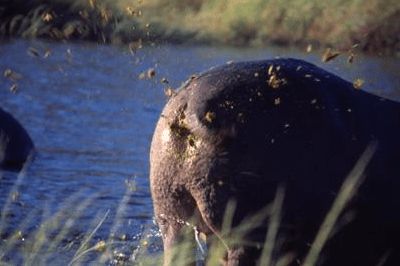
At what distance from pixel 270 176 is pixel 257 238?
11.3 inches

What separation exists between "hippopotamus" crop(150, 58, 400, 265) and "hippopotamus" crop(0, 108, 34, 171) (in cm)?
672

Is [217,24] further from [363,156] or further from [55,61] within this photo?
[363,156]

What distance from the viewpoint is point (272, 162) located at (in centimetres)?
627

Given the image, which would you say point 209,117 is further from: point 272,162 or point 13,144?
point 13,144

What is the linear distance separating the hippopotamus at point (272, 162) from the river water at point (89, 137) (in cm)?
39

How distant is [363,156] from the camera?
21.1ft

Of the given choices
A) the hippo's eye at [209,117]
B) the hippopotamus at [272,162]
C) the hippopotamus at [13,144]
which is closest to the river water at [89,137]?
the hippopotamus at [13,144]

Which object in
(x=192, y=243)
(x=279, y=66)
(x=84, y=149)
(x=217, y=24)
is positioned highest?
(x=279, y=66)

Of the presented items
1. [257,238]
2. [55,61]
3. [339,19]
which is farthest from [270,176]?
[339,19]

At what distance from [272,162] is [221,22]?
2395 cm

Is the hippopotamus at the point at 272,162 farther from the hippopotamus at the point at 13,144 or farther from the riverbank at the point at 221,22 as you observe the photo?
the riverbank at the point at 221,22

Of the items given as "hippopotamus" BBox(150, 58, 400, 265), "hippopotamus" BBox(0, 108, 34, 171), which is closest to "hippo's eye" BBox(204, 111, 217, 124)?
"hippopotamus" BBox(150, 58, 400, 265)

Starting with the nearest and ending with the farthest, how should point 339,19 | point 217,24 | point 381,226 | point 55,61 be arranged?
1. point 381,226
2. point 55,61
3. point 339,19
4. point 217,24

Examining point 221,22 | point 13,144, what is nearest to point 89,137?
point 13,144
